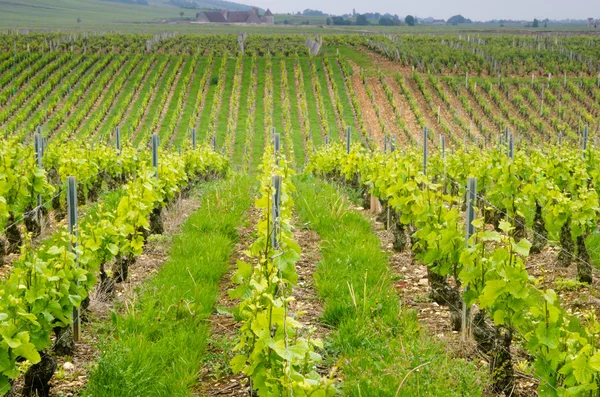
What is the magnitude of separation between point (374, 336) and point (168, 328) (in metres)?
1.82

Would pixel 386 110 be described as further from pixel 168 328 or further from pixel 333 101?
pixel 168 328

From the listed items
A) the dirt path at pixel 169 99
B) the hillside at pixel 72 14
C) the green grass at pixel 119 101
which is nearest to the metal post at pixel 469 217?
the green grass at pixel 119 101

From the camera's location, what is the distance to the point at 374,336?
5.30 meters

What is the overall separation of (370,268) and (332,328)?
56.8 inches

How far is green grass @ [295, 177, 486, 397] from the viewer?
14.5ft

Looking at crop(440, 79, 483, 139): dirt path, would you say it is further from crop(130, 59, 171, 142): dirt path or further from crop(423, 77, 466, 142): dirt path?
crop(130, 59, 171, 142): dirt path

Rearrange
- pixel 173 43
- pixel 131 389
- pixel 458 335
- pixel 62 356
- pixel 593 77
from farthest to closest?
pixel 173 43
pixel 593 77
pixel 458 335
pixel 62 356
pixel 131 389

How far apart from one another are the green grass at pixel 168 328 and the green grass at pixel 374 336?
3.86 feet

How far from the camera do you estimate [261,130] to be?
32.4 metres

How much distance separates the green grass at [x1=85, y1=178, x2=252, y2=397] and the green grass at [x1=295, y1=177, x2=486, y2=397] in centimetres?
118

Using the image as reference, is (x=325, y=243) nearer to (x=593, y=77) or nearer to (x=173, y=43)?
(x=593, y=77)

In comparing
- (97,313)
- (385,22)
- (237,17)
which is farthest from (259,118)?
(385,22)

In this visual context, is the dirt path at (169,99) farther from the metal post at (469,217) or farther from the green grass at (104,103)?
the metal post at (469,217)

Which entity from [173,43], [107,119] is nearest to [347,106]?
[107,119]
